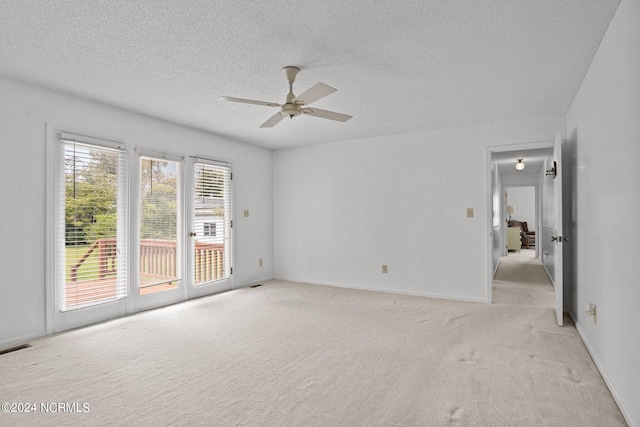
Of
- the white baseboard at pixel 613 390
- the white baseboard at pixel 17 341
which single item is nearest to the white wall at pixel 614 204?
the white baseboard at pixel 613 390

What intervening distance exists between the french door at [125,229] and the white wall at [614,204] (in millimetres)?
4357

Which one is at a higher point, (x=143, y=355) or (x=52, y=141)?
(x=52, y=141)

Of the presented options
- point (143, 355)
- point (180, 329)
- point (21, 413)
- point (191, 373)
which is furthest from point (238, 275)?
point (21, 413)

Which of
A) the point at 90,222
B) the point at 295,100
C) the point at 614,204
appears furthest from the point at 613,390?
the point at 90,222

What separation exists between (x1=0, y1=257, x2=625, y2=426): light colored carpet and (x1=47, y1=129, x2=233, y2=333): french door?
32 centimetres

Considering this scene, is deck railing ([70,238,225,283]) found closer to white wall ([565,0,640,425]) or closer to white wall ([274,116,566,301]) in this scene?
white wall ([274,116,566,301])

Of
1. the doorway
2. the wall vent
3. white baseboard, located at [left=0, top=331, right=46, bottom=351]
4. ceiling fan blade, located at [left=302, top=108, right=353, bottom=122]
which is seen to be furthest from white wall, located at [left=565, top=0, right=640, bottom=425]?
the doorway

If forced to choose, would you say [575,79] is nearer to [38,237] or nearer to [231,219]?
[231,219]

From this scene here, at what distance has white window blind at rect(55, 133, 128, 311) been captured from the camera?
11.3ft

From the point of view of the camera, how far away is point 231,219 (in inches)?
213

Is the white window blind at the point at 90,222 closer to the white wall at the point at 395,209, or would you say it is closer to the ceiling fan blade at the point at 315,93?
the ceiling fan blade at the point at 315,93

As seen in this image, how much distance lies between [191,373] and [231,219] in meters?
3.10

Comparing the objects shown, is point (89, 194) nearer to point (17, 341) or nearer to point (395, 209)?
point (17, 341)

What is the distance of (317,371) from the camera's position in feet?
8.35
